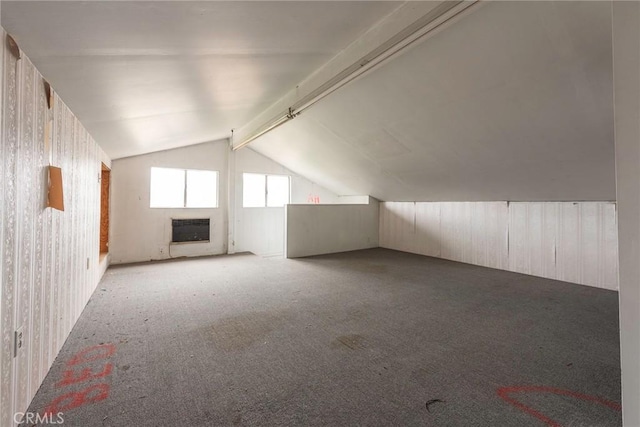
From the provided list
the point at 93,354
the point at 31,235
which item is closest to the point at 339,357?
the point at 93,354

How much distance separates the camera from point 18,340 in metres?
1.48

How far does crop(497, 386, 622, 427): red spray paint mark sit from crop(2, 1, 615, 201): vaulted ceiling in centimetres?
233

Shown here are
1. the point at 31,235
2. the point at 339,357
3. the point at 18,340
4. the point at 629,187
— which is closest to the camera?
the point at 629,187

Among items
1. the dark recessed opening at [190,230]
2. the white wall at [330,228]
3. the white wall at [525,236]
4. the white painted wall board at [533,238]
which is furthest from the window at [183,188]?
the white painted wall board at [533,238]

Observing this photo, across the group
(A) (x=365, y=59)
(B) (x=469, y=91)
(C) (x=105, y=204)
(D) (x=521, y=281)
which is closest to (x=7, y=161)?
(A) (x=365, y=59)

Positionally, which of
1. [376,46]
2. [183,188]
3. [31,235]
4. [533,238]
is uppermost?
[376,46]

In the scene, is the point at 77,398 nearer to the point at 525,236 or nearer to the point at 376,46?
the point at 376,46

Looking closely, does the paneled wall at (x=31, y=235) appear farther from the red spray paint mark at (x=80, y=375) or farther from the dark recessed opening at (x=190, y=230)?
the dark recessed opening at (x=190, y=230)

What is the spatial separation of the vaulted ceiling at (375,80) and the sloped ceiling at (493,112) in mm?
13

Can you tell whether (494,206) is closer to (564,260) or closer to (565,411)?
(564,260)

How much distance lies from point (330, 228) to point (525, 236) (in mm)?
3874

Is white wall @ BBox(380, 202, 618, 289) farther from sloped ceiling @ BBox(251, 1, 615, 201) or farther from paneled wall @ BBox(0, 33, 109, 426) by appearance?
paneled wall @ BBox(0, 33, 109, 426)

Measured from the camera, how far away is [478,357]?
7.07 ft

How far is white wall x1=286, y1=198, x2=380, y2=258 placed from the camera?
20.9ft
